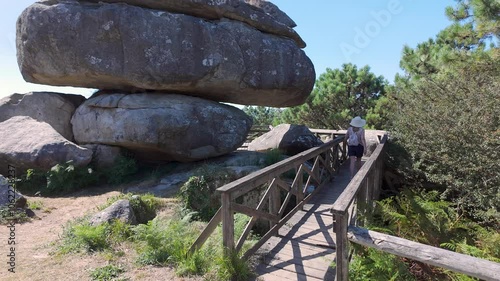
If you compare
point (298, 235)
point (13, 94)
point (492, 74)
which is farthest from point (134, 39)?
point (492, 74)

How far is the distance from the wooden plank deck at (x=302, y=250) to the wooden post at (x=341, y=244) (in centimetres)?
80

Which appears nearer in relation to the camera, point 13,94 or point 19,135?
point 19,135

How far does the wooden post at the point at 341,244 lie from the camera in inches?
122

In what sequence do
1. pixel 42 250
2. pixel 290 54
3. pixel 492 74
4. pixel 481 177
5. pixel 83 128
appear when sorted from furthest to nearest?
pixel 290 54 < pixel 83 128 < pixel 492 74 < pixel 481 177 < pixel 42 250

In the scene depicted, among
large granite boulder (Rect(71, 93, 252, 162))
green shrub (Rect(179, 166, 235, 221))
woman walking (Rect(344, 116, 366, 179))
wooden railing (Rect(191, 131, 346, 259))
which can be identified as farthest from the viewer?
large granite boulder (Rect(71, 93, 252, 162))

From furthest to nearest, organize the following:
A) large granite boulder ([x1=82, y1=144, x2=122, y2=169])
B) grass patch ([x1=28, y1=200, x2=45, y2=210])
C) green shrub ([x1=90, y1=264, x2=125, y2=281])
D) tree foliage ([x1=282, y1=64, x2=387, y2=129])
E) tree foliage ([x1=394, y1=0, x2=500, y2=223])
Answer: tree foliage ([x1=282, y1=64, x2=387, y2=129]) < large granite boulder ([x1=82, y1=144, x2=122, y2=169]) < grass patch ([x1=28, y1=200, x2=45, y2=210]) < tree foliage ([x1=394, y1=0, x2=500, y2=223]) < green shrub ([x1=90, y1=264, x2=125, y2=281])

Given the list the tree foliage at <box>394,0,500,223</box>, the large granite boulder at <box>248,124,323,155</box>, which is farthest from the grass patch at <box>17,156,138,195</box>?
the tree foliage at <box>394,0,500,223</box>

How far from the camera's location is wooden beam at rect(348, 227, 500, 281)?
246 centimetres

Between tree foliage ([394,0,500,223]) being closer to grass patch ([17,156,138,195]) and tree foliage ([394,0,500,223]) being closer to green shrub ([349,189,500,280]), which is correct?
green shrub ([349,189,500,280])

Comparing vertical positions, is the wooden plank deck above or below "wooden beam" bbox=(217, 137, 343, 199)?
below

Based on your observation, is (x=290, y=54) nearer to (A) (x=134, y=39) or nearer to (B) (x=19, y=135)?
(A) (x=134, y=39)

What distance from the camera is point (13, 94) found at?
1020 centimetres

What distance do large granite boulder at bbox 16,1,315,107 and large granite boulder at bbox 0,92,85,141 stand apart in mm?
535

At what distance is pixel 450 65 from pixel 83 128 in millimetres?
11310
